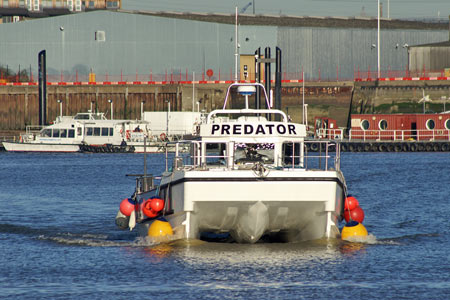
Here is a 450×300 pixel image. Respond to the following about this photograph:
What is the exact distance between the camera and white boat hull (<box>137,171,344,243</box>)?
69.7ft

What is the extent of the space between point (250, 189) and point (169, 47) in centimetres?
6987

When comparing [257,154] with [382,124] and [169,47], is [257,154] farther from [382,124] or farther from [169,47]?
[169,47]

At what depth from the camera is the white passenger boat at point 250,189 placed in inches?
837

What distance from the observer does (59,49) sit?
91.1 m

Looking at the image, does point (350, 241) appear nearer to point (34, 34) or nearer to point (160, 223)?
point (160, 223)

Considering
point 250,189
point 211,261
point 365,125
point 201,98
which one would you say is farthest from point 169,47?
point 250,189

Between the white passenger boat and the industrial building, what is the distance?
6510cm

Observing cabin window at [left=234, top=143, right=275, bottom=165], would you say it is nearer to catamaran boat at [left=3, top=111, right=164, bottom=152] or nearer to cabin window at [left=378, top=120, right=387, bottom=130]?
catamaran boat at [left=3, top=111, right=164, bottom=152]

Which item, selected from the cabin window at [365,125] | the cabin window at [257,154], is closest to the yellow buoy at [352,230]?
the cabin window at [257,154]

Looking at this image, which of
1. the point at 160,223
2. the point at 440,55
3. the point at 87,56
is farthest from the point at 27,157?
the point at 160,223

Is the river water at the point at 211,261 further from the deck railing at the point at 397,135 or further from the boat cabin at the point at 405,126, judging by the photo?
the boat cabin at the point at 405,126

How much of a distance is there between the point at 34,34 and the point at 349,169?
4673cm

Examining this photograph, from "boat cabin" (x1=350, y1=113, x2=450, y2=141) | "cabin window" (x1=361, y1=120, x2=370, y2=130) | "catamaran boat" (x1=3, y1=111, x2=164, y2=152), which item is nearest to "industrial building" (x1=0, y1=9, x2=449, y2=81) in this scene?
"cabin window" (x1=361, y1=120, x2=370, y2=130)

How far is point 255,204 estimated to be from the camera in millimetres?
21406
